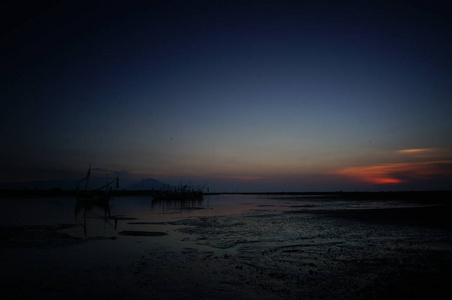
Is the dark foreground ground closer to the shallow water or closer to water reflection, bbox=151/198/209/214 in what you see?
the shallow water

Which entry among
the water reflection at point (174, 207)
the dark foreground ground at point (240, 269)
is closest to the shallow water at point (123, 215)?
the water reflection at point (174, 207)

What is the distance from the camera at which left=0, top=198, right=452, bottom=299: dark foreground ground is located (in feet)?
26.4

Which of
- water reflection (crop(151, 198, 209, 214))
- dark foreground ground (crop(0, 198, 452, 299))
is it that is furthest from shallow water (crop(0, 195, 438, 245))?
dark foreground ground (crop(0, 198, 452, 299))

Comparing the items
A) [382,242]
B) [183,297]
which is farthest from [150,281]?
[382,242]

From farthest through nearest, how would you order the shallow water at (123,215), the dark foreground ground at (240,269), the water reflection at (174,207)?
1. the water reflection at (174,207)
2. the shallow water at (123,215)
3. the dark foreground ground at (240,269)

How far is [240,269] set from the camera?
34.2 ft

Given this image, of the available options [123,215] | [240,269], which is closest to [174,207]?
[123,215]

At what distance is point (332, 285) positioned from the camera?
844 centimetres

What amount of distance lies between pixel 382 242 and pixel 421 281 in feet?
25.5

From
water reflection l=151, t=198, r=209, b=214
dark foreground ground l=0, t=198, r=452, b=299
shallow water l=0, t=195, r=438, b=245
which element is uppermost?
dark foreground ground l=0, t=198, r=452, b=299

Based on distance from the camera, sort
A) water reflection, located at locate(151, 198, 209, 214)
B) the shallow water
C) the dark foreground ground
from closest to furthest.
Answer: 1. the dark foreground ground
2. the shallow water
3. water reflection, located at locate(151, 198, 209, 214)

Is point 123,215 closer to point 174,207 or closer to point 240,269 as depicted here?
point 174,207

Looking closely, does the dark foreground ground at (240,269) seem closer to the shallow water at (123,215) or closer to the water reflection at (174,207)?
the shallow water at (123,215)

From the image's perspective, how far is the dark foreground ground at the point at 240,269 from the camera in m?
8.04
